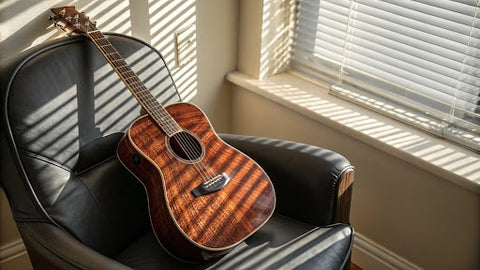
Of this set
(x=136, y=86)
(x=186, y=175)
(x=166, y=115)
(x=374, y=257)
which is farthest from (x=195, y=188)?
(x=374, y=257)

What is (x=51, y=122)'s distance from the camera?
4.39 ft

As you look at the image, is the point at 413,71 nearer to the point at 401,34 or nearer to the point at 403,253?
the point at 401,34

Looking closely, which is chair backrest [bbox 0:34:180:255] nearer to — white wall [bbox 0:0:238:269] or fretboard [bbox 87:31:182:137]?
fretboard [bbox 87:31:182:137]

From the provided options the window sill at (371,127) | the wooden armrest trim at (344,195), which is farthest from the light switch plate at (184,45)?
the wooden armrest trim at (344,195)

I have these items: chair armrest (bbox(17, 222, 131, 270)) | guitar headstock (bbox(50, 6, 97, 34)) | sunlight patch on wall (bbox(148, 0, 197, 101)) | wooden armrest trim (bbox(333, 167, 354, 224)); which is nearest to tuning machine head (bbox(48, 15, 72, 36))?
guitar headstock (bbox(50, 6, 97, 34))

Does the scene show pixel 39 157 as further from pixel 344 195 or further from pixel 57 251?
pixel 344 195

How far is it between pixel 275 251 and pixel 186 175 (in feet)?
1.06

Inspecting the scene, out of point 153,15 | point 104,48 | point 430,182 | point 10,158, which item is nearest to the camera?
point 10,158

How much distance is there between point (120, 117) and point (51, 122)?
229 mm

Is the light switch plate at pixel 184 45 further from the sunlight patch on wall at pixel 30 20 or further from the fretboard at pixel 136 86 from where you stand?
the fretboard at pixel 136 86

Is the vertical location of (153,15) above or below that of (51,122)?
above

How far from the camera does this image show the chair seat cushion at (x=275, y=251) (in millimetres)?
1351

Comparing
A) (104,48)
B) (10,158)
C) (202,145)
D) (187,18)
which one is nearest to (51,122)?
(10,158)

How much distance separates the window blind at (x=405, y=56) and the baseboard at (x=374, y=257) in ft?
1.56
